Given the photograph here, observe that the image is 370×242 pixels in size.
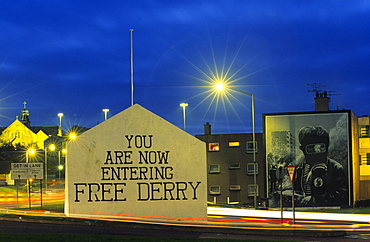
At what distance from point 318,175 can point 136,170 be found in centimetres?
2860

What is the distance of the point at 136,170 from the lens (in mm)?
31688

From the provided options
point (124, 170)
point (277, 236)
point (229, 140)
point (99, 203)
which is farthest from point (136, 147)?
point (229, 140)

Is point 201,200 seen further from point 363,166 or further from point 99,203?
point 363,166

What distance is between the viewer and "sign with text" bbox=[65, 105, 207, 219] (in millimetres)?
31344

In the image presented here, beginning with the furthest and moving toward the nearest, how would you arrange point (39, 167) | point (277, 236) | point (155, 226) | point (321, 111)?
point (321, 111) < point (39, 167) < point (155, 226) < point (277, 236)

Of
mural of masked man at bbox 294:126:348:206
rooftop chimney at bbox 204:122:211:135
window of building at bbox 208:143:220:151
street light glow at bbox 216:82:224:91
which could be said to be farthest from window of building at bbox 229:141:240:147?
street light glow at bbox 216:82:224:91

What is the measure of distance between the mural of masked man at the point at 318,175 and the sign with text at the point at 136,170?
1000 inches

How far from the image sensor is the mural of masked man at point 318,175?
178 feet

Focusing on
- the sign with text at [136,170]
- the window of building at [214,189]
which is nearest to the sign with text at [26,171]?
the sign with text at [136,170]

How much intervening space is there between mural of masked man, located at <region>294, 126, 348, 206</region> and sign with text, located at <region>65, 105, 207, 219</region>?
25402 millimetres

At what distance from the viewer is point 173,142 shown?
1259 inches

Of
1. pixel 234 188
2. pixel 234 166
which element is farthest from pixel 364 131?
pixel 234 188

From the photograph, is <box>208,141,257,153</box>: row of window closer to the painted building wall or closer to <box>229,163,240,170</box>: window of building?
<box>229,163,240,170</box>: window of building

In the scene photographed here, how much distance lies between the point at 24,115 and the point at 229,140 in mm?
120927
